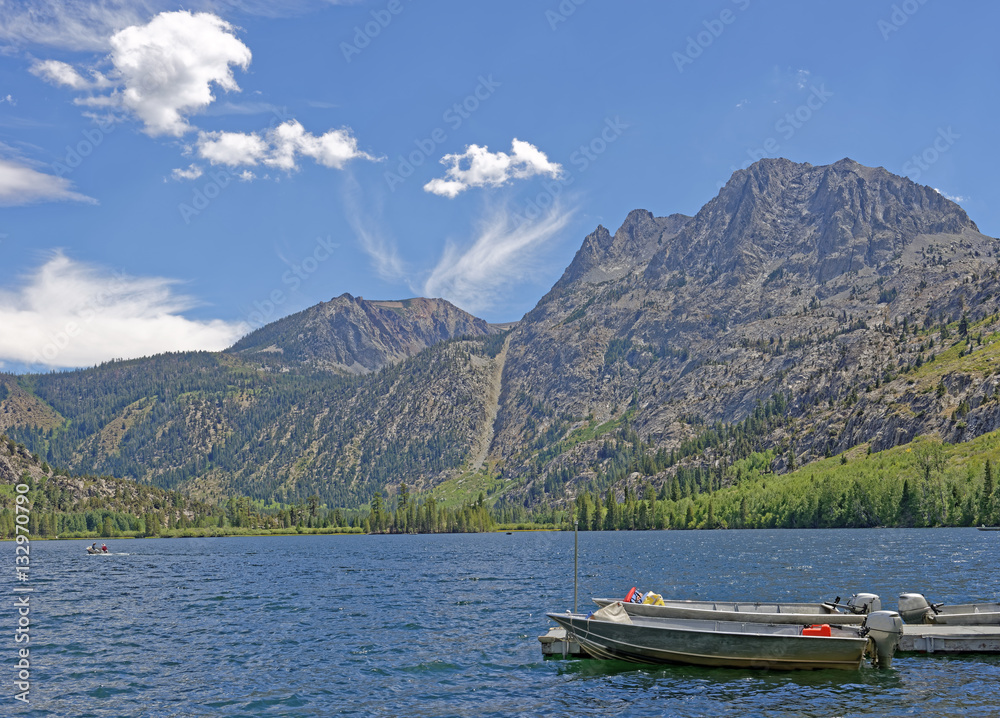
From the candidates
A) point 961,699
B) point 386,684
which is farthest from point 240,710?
point 961,699

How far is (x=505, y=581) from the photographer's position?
111125 mm

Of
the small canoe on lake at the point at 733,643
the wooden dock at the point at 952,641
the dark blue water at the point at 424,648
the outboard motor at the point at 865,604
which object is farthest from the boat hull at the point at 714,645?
the wooden dock at the point at 952,641

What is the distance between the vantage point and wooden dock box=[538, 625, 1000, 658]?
53.1 meters

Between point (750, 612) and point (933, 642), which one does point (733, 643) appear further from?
point (933, 642)

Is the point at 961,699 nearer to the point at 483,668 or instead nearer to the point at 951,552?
the point at 483,668

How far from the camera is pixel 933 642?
54000mm

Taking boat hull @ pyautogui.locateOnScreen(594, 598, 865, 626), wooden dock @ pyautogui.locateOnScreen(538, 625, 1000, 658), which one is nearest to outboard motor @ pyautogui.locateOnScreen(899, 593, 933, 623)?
wooden dock @ pyautogui.locateOnScreen(538, 625, 1000, 658)

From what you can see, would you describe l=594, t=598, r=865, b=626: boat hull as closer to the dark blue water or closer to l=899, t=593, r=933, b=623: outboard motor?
the dark blue water

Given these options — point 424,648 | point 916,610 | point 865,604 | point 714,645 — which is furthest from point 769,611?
point 424,648

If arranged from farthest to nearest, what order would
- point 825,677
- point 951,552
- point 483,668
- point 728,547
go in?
point 728,547 < point 951,552 < point 483,668 < point 825,677

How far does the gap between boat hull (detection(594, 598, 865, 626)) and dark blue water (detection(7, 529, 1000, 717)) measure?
4.74m

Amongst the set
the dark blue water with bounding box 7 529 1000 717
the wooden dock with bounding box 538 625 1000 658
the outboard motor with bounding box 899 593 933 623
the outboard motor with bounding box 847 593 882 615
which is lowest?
the dark blue water with bounding box 7 529 1000 717

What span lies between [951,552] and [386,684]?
398 feet

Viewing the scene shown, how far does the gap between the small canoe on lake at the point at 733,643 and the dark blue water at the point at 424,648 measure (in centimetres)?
96
